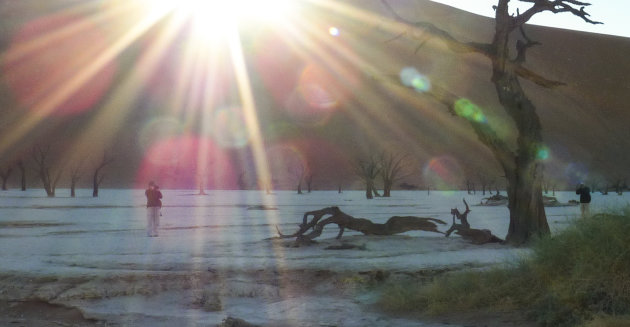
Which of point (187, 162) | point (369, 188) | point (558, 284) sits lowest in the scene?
point (558, 284)

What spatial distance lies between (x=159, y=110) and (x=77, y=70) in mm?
11215

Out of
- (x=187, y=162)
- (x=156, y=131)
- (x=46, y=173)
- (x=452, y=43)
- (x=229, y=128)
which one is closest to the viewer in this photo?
(x=452, y=43)

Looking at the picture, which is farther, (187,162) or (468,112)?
(187,162)

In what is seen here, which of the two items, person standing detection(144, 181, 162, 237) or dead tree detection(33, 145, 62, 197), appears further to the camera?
dead tree detection(33, 145, 62, 197)

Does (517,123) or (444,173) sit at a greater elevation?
(444,173)

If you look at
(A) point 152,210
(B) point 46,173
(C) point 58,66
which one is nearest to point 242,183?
(B) point 46,173

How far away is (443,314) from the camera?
755 centimetres

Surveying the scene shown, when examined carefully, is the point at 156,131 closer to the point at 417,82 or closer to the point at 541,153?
the point at 417,82

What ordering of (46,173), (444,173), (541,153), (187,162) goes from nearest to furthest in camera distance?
(541,153) → (46,173) → (187,162) → (444,173)

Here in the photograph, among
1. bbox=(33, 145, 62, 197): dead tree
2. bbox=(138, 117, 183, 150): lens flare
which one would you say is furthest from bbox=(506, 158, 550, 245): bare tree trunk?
bbox=(138, 117, 183, 150): lens flare

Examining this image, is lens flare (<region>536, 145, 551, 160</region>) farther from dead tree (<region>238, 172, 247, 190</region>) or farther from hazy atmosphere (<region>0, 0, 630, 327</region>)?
dead tree (<region>238, 172, 247, 190</region>)

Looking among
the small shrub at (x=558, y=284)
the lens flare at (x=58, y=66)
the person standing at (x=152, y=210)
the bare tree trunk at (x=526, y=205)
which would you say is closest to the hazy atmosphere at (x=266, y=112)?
the lens flare at (x=58, y=66)

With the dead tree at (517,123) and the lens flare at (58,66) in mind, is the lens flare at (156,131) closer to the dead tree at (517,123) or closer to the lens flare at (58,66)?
the lens flare at (58,66)

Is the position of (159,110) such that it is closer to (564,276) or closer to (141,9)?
(141,9)
